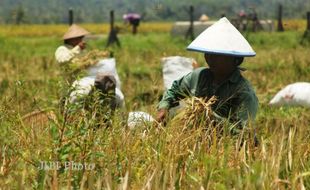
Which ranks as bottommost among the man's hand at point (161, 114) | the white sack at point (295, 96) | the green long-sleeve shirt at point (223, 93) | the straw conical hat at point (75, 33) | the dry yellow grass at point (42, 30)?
the dry yellow grass at point (42, 30)

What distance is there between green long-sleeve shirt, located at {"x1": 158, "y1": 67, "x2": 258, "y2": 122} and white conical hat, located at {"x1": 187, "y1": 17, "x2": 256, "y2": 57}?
15 centimetres

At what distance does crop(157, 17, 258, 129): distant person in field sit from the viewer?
143 inches

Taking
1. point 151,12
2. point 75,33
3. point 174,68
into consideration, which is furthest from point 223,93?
point 151,12

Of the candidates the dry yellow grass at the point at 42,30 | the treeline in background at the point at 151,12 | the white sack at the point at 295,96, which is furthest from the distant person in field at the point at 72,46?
the treeline in background at the point at 151,12

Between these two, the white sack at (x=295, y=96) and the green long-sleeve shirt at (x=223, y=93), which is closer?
the green long-sleeve shirt at (x=223, y=93)

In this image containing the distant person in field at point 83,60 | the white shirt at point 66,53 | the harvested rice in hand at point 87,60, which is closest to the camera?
the distant person in field at point 83,60

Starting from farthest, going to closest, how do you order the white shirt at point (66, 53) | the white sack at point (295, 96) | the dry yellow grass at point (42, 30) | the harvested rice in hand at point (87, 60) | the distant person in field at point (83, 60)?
the dry yellow grass at point (42, 30), the white sack at point (295, 96), the white shirt at point (66, 53), the harvested rice in hand at point (87, 60), the distant person in field at point (83, 60)

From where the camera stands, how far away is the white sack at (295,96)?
21.1 feet

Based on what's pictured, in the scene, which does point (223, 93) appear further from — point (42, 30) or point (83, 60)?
point (42, 30)

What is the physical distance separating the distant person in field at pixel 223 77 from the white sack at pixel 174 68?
214cm

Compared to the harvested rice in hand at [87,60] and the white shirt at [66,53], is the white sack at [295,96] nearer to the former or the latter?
the harvested rice in hand at [87,60]

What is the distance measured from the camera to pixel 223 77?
12.3ft

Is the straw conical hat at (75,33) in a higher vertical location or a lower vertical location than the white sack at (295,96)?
higher

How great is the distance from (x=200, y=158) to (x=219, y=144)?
0.63ft
